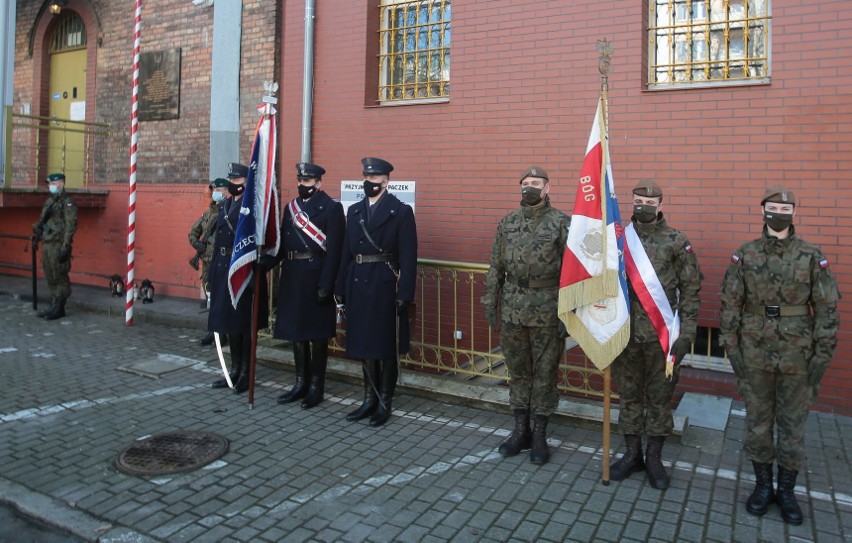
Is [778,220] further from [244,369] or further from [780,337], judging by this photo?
[244,369]

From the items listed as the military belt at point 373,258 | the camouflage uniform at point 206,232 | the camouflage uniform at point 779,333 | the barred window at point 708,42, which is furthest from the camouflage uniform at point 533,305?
the camouflage uniform at point 206,232

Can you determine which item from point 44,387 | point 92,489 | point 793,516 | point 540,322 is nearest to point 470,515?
point 540,322

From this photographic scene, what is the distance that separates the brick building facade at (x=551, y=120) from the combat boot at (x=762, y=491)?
2.11 meters

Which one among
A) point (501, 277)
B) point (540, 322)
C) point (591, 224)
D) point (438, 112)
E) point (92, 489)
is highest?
point (438, 112)

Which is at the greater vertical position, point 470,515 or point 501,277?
point 501,277

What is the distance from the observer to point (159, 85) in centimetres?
1032

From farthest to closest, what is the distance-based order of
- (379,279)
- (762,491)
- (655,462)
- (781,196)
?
(379,279), (655,462), (762,491), (781,196)

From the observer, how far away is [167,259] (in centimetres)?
1038

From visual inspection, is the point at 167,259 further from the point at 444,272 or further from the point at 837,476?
the point at 837,476

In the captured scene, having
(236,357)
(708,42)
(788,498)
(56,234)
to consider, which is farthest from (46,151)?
(788,498)

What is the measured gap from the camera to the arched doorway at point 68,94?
468 inches

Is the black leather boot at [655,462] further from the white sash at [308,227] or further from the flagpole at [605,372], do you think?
the white sash at [308,227]

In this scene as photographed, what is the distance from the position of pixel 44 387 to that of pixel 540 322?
4.76m

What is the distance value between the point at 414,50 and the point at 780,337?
18.1ft
